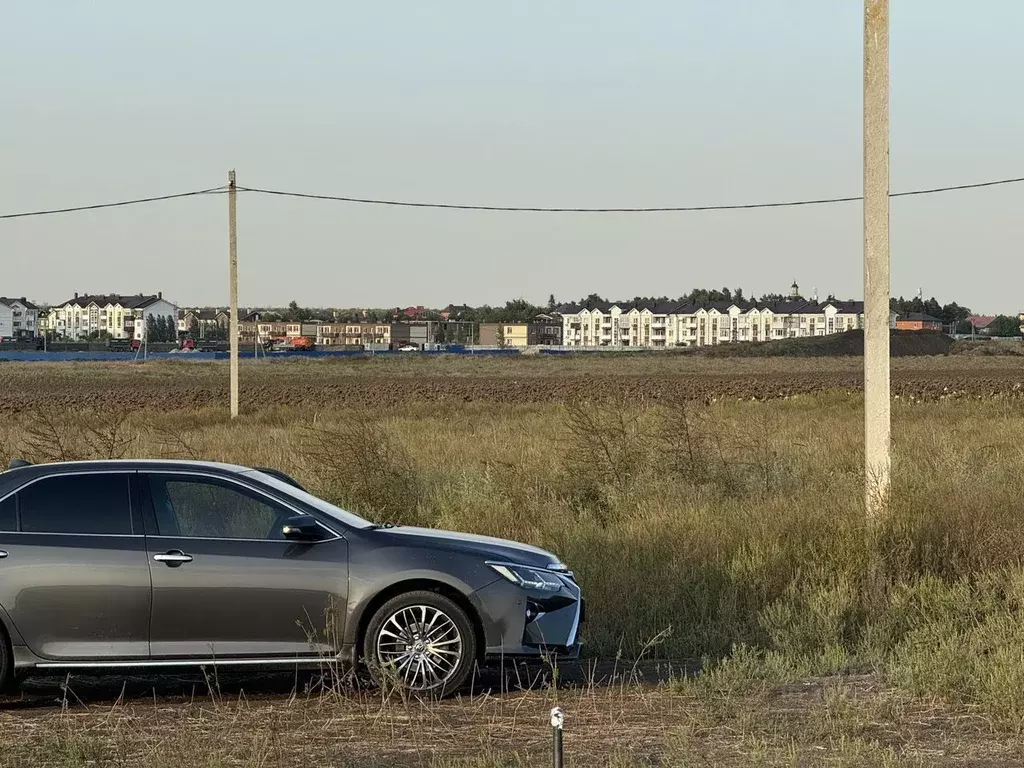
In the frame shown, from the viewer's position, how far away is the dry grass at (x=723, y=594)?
7.69m

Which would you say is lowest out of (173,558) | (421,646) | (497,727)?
(497,727)

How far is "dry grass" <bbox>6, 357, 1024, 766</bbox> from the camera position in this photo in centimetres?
769

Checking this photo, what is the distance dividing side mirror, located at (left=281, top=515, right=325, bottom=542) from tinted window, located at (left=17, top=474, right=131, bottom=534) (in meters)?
1.03

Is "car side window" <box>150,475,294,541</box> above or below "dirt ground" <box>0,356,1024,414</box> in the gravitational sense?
above

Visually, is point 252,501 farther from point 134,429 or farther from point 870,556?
point 134,429

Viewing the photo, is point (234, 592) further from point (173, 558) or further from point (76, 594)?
point (76, 594)

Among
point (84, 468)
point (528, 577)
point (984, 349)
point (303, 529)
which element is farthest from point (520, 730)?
point (984, 349)

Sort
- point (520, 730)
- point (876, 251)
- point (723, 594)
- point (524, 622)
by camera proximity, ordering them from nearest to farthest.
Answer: point (520, 730) → point (524, 622) → point (723, 594) → point (876, 251)

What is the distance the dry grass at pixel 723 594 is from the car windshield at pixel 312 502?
1.20 m

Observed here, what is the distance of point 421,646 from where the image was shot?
895 centimetres

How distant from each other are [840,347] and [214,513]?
12678cm

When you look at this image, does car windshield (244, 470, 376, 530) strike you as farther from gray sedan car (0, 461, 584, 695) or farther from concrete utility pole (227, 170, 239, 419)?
concrete utility pole (227, 170, 239, 419)

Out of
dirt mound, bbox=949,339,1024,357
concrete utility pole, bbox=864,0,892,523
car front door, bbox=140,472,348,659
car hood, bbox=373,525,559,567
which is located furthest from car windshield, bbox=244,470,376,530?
dirt mound, bbox=949,339,1024,357

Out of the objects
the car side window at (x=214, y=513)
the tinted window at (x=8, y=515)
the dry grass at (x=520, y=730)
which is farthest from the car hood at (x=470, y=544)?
the tinted window at (x=8, y=515)
